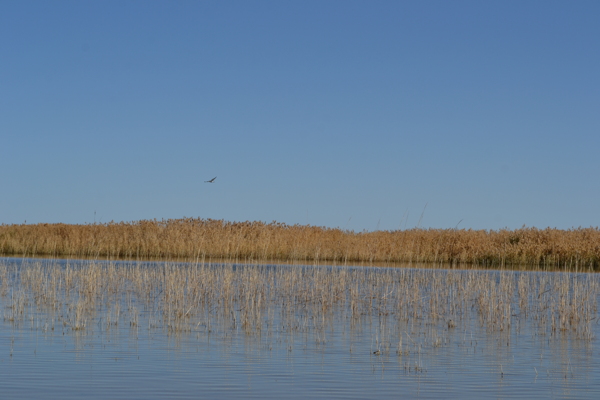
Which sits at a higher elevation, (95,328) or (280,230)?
(280,230)

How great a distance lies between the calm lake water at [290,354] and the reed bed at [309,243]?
16.6 meters

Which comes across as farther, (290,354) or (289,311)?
(289,311)

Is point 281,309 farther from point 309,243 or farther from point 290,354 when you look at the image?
point 309,243

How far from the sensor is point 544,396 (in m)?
6.89

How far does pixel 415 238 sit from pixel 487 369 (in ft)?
76.7

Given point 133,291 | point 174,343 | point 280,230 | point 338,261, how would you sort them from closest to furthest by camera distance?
point 174,343 < point 133,291 < point 338,261 < point 280,230

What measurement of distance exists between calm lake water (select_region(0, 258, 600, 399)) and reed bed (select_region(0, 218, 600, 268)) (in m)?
16.6

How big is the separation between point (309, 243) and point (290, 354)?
2190 cm

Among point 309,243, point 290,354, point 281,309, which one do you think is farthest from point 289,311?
point 309,243

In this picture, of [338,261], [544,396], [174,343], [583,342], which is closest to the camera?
[544,396]

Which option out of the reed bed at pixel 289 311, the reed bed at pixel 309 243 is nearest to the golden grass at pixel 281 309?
the reed bed at pixel 289 311

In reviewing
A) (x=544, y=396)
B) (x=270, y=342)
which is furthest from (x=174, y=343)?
(x=544, y=396)

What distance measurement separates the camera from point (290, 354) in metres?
8.92

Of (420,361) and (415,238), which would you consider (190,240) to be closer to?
(415,238)
